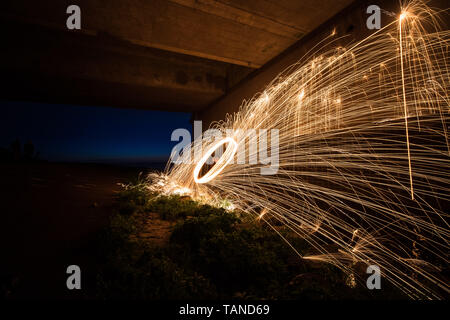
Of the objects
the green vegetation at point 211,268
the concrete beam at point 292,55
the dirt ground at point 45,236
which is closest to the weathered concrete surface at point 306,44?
the concrete beam at point 292,55

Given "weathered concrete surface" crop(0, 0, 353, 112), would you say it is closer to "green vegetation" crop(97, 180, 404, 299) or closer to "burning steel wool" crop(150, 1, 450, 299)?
"burning steel wool" crop(150, 1, 450, 299)

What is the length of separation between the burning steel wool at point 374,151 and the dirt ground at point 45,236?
2.92 meters

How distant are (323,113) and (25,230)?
678 centimetres

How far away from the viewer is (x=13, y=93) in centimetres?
965

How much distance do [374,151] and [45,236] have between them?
6295mm

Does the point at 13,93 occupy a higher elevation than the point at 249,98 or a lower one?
higher

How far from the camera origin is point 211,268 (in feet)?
9.13

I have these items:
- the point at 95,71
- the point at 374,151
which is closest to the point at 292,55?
the point at 374,151

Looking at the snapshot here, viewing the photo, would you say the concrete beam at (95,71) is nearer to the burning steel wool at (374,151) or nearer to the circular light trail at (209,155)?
the burning steel wool at (374,151)

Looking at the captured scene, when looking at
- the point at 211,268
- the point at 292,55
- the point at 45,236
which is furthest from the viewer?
the point at 292,55

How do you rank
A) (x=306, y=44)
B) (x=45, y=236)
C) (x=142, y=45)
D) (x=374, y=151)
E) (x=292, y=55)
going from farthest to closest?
(x=142, y=45)
(x=292, y=55)
(x=306, y=44)
(x=374, y=151)
(x=45, y=236)

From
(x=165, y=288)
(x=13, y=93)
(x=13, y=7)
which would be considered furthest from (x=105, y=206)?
(x=13, y=93)

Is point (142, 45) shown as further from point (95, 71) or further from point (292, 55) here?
point (292, 55)
